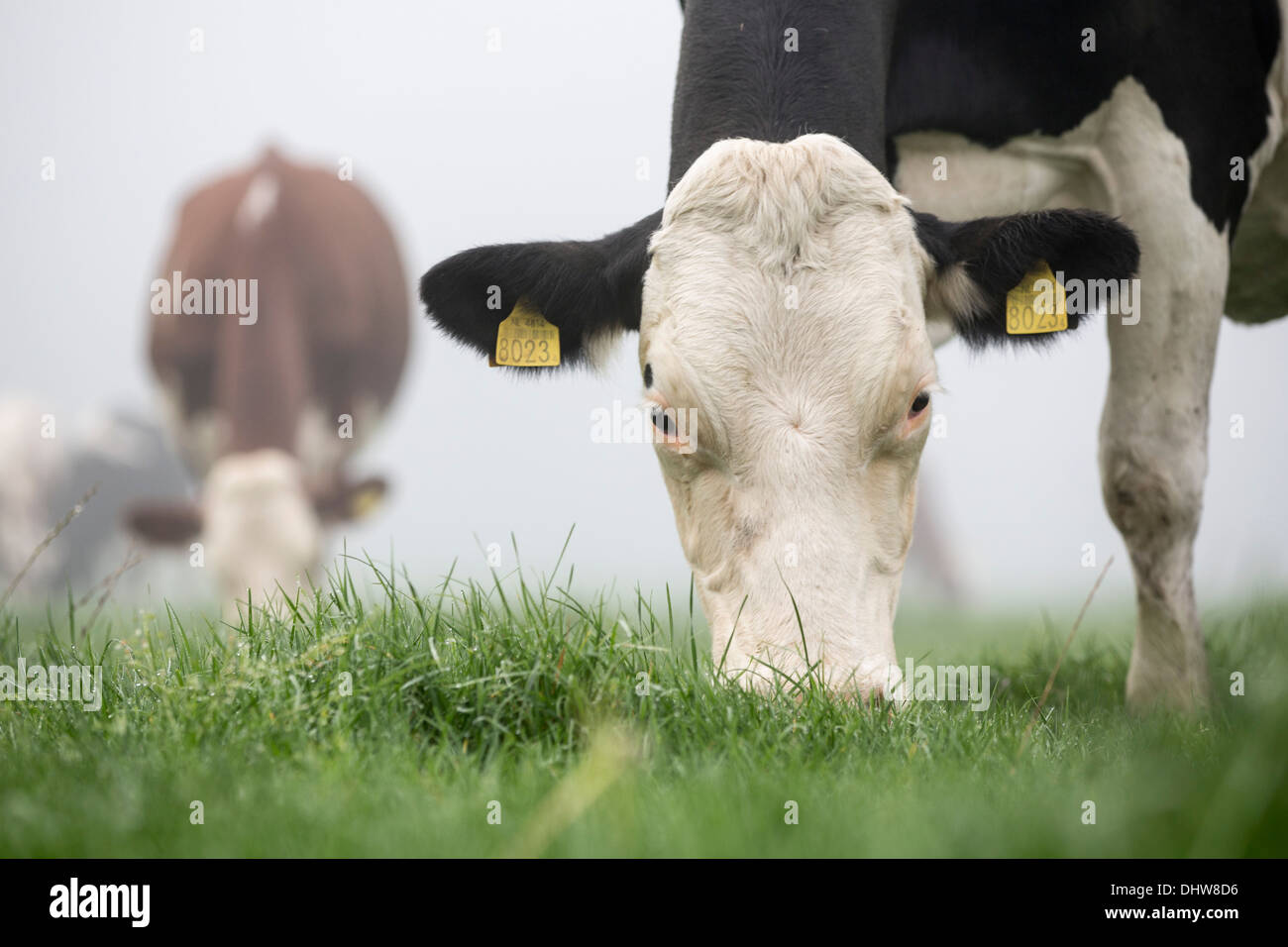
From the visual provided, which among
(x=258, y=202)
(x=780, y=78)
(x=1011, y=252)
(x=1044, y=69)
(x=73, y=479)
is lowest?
(x=73, y=479)

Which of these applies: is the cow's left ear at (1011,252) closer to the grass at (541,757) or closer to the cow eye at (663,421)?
the cow eye at (663,421)

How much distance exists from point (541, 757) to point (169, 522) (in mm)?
6477

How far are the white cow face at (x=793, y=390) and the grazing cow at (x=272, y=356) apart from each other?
485 cm

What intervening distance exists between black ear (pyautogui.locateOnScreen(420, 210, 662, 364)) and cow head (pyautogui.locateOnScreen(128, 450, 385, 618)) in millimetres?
3861

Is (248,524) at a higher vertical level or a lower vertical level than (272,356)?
lower

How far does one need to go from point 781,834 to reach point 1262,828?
0.71 metres

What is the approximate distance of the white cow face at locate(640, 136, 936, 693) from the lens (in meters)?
3.20

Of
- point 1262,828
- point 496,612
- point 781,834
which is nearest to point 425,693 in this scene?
point 496,612

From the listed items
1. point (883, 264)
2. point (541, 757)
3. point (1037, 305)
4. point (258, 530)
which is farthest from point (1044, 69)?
point (258, 530)

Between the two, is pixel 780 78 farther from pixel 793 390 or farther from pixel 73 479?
pixel 73 479

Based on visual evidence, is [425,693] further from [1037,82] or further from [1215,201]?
[1215,201]

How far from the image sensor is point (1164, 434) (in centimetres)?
518

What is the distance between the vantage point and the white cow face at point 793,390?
3195mm

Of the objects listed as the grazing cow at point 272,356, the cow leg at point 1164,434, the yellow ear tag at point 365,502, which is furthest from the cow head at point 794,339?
the yellow ear tag at point 365,502
